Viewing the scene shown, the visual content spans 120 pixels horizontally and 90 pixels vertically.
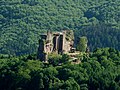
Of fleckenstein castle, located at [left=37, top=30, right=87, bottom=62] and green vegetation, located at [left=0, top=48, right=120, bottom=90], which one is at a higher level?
fleckenstein castle, located at [left=37, top=30, right=87, bottom=62]

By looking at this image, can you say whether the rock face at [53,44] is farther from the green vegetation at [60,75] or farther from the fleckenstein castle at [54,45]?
the green vegetation at [60,75]

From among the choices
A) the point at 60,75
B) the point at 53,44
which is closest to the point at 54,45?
the point at 53,44

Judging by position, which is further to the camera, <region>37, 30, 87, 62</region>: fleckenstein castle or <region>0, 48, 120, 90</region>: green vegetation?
<region>37, 30, 87, 62</region>: fleckenstein castle

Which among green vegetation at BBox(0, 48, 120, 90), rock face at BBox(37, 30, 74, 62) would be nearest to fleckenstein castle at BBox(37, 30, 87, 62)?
rock face at BBox(37, 30, 74, 62)

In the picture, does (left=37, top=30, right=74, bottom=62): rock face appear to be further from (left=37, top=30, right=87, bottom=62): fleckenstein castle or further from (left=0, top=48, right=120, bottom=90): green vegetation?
(left=0, top=48, right=120, bottom=90): green vegetation
